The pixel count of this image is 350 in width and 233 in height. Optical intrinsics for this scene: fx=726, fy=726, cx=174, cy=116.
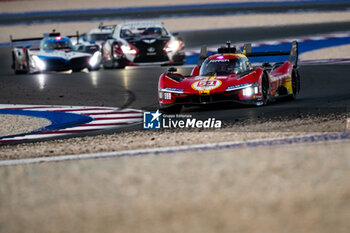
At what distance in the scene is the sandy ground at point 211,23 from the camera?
33406 millimetres

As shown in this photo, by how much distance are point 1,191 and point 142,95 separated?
7.81 metres

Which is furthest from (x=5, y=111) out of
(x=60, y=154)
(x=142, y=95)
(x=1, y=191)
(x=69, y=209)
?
(x=69, y=209)

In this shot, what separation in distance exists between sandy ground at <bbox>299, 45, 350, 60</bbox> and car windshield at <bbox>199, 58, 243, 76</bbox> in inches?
395

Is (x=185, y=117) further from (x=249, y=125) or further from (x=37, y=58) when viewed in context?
(x=37, y=58)

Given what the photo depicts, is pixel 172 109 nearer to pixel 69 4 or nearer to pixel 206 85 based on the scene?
pixel 206 85

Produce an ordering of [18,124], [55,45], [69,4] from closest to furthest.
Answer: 1. [18,124]
2. [55,45]
3. [69,4]

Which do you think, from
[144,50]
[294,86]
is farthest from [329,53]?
[294,86]

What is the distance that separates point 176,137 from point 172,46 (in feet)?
37.8

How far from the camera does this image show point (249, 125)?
9.38 m

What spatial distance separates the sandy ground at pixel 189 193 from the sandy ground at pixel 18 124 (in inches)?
125

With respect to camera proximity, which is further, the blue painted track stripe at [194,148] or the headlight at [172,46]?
the headlight at [172,46]

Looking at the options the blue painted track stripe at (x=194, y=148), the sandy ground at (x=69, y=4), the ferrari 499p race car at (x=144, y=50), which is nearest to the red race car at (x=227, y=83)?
the blue painted track stripe at (x=194, y=148)

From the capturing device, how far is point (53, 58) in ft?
65.3

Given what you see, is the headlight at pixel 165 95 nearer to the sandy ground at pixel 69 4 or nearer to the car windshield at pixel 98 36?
the car windshield at pixel 98 36
